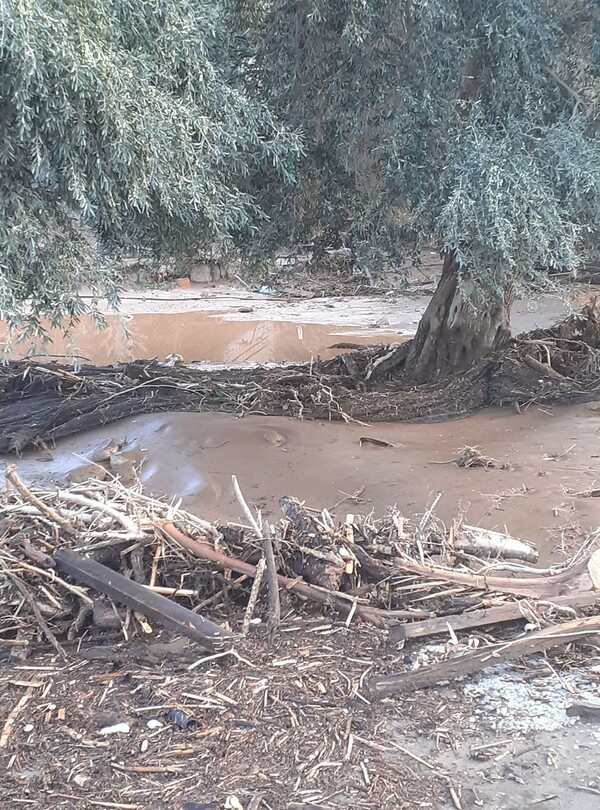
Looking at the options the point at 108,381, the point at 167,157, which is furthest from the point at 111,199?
the point at 108,381

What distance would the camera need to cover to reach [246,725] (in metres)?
2.97

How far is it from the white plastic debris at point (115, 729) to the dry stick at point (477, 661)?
0.99m

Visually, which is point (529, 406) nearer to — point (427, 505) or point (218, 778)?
point (427, 505)

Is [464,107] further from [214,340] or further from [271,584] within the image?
[214,340]

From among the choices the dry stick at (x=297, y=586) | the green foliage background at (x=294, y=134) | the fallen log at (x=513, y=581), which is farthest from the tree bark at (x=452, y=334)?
the dry stick at (x=297, y=586)

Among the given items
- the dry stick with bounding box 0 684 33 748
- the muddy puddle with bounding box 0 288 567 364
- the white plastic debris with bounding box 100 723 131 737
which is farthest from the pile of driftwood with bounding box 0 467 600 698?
the muddy puddle with bounding box 0 288 567 364

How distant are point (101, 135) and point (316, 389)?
6023 millimetres

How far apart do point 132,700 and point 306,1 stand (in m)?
6.90

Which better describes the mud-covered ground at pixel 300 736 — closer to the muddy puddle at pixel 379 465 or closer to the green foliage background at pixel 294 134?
the muddy puddle at pixel 379 465

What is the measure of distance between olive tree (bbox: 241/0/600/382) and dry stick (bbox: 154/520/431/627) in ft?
15.6

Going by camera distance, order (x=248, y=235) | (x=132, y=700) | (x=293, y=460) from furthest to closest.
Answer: (x=248, y=235), (x=293, y=460), (x=132, y=700)

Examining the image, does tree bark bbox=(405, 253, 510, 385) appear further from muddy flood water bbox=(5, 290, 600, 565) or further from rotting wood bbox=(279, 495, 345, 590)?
rotting wood bbox=(279, 495, 345, 590)

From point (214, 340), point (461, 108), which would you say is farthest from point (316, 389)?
point (214, 340)

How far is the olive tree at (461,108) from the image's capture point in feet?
24.6
